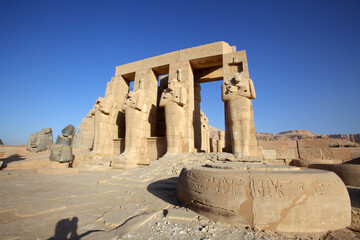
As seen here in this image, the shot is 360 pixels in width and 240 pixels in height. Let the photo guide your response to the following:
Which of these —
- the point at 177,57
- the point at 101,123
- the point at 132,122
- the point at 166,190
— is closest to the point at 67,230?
the point at 166,190

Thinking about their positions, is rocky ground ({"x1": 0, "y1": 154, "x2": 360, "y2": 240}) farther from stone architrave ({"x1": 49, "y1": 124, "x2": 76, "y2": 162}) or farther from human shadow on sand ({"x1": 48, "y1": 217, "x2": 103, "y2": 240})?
stone architrave ({"x1": 49, "y1": 124, "x2": 76, "y2": 162})

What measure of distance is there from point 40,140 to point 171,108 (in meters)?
11.1

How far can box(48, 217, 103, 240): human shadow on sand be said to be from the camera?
145cm

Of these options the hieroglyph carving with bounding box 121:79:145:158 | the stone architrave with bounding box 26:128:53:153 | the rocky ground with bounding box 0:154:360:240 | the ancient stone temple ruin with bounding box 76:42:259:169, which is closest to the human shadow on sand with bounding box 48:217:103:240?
the rocky ground with bounding box 0:154:360:240

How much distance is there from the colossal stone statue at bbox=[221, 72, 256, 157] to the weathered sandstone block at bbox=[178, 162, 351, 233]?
3.98 m

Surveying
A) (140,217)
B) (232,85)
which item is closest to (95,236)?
(140,217)

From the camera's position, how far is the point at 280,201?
62.9 inches

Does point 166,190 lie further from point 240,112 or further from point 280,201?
point 240,112

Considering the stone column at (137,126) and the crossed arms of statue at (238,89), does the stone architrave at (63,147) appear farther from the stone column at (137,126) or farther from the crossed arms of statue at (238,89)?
the crossed arms of statue at (238,89)

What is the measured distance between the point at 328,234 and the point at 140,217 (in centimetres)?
184

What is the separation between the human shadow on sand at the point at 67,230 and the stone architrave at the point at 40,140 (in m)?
13.0

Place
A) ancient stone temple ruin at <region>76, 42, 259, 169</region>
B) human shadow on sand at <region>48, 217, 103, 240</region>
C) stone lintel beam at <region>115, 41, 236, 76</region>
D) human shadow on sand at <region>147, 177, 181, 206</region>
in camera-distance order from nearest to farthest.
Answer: human shadow on sand at <region>48, 217, 103, 240</region> < human shadow on sand at <region>147, 177, 181, 206</region> < ancient stone temple ruin at <region>76, 42, 259, 169</region> < stone lintel beam at <region>115, 41, 236, 76</region>

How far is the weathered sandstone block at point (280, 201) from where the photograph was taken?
5.11 feet

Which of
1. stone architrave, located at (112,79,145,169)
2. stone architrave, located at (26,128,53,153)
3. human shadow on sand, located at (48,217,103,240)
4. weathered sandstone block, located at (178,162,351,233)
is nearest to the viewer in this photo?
human shadow on sand, located at (48,217,103,240)
